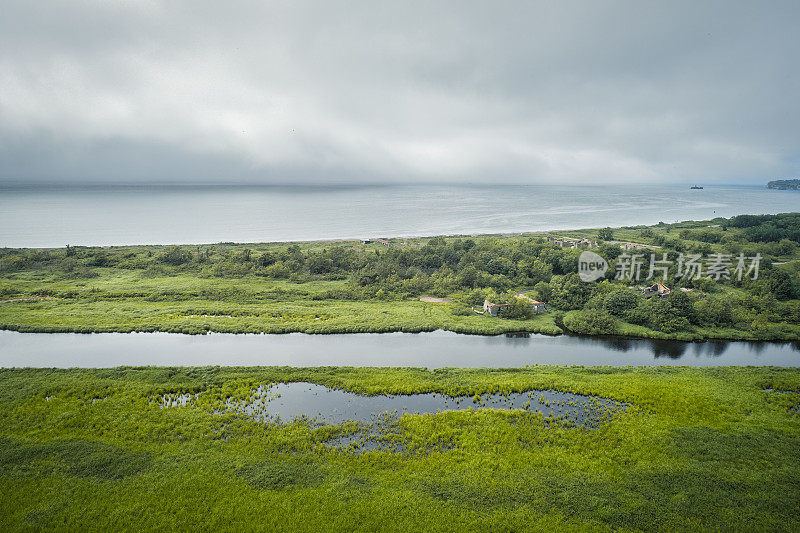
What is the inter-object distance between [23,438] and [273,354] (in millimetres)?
14300

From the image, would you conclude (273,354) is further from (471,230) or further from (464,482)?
(471,230)

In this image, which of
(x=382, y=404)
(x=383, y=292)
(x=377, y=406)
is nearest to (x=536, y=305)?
(x=383, y=292)

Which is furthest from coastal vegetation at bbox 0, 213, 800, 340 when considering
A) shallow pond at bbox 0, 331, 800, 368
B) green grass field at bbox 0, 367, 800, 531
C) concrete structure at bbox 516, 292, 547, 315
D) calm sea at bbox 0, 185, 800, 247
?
calm sea at bbox 0, 185, 800, 247

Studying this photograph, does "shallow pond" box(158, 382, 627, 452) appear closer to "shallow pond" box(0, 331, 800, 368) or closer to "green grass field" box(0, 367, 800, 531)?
"green grass field" box(0, 367, 800, 531)

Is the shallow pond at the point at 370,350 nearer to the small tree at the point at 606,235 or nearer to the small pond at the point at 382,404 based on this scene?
the small pond at the point at 382,404

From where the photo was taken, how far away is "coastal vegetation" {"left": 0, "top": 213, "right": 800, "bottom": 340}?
115 feet

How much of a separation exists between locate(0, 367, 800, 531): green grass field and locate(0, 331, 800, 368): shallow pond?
4235 mm

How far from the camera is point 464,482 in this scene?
1697 cm

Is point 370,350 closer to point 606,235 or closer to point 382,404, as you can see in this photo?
point 382,404

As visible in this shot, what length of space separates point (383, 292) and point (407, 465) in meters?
27.3

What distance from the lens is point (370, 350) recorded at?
103ft

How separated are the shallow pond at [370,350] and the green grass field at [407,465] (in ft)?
13.9

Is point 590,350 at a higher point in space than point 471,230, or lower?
lower

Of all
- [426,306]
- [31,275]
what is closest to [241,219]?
[31,275]
